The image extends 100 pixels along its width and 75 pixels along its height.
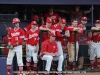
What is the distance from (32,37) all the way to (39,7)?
306 centimetres

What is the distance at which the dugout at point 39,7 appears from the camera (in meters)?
14.3

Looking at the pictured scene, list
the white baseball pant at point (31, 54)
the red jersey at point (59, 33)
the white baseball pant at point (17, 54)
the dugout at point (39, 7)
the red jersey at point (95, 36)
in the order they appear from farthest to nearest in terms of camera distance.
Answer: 1. the dugout at point (39, 7)
2. the red jersey at point (95, 36)
3. the white baseball pant at point (31, 54)
4. the red jersey at point (59, 33)
5. the white baseball pant at point (17, 54)

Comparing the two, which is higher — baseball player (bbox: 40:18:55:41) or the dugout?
the dugout

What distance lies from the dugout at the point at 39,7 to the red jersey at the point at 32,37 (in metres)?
1.92

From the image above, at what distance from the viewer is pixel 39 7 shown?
15.4m

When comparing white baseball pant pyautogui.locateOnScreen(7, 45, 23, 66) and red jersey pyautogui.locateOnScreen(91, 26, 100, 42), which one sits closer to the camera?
white baseball pant pyautogui.locateOnScreen(7, 45, 23, 66)

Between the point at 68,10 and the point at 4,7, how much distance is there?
2655mm

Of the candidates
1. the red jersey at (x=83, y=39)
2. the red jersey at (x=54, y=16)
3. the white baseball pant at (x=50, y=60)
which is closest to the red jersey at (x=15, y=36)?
the white baseball pant at (x=50, y=60)

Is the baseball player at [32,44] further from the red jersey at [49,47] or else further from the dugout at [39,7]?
the dugout at [39,7]

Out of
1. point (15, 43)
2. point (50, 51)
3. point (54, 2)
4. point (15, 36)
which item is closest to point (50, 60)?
point (50, 51)

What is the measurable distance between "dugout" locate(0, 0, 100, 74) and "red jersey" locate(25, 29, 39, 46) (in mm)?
1919

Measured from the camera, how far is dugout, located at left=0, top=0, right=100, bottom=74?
46.9 ft

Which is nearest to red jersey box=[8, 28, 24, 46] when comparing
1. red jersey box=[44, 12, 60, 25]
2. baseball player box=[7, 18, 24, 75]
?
baseball player box=[7, 18, 24, 75]

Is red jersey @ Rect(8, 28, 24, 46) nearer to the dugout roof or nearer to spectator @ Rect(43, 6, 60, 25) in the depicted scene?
the dugout roof
